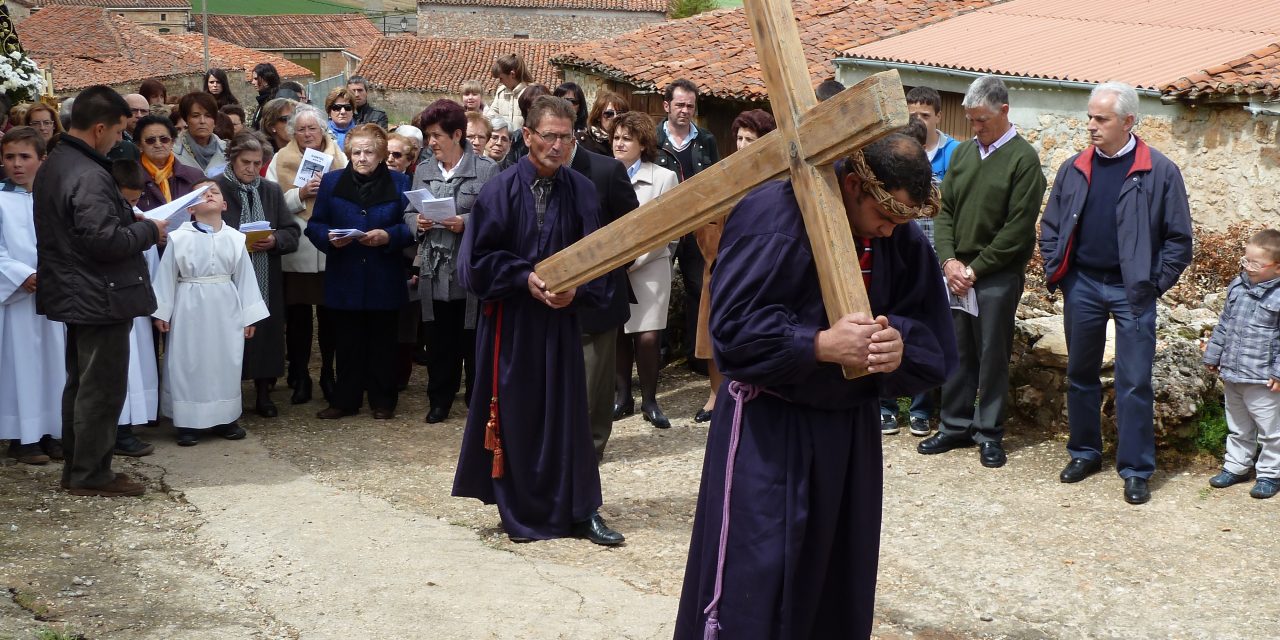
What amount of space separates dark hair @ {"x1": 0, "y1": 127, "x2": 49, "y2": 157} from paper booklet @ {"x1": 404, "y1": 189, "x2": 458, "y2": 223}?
2154 millimetres

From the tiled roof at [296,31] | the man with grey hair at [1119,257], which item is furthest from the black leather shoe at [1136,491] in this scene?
the tiled roof at [296,31]

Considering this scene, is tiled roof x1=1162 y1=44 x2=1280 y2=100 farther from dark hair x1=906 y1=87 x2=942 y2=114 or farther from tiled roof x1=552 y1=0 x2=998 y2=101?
tiled roof x1=552 y1=0 x2=998 y2=101

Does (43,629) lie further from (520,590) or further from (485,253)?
(485,253)

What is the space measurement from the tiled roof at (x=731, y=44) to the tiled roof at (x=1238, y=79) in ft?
21.5

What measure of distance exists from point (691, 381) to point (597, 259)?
513 centimetres

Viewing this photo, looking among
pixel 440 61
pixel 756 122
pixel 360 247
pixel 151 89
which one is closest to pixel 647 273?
pixel 756 122

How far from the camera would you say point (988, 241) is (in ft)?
24.1

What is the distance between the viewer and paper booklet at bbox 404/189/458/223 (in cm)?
801

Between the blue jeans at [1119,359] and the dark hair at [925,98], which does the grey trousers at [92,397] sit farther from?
the blue jeans at [1119,359]

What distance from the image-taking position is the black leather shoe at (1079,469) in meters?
7.14

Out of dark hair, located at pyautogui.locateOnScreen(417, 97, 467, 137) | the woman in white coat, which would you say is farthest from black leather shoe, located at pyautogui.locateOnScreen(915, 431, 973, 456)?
dark hair, located at pyautogui.locateOnScreen(417, 97, 467, 137)

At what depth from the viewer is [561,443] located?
6180mm

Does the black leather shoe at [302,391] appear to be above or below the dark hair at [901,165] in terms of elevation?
below

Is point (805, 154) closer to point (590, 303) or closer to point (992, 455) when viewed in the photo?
point (590, 303)
